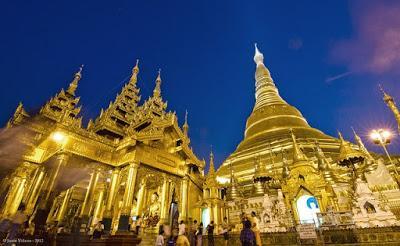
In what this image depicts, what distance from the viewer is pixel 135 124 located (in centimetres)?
1513

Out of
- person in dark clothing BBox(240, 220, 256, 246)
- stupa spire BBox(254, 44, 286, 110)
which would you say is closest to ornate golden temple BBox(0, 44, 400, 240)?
person in dark clothing BBox(240, 220, 256, 246)

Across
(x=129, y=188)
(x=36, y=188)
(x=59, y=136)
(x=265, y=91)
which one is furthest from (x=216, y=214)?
(x=265, y=91)

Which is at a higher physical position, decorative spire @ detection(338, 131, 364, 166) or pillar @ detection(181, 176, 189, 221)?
decorative spire @ detection(338, 131, 364, 166)

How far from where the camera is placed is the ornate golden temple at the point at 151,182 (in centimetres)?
1041

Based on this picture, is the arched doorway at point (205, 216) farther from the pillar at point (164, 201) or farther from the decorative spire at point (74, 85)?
the decorative spire at point (74, 85)

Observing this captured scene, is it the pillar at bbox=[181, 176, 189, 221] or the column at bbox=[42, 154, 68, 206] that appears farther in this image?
the pillar at bbox=[181, 176, 189, 221]

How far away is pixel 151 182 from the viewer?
14906 mm

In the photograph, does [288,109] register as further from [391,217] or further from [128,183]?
[128,183]

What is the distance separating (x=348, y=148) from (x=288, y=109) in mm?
18725

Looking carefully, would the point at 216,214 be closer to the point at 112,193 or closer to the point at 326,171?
the point at 112,193

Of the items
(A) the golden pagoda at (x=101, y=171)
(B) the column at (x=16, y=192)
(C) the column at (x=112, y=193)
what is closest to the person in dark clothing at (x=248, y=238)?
Result: (A) the golden pagoda at (x=101, y=171)

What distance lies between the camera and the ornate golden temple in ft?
34.1

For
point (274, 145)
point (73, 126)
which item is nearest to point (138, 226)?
point (73, 126)

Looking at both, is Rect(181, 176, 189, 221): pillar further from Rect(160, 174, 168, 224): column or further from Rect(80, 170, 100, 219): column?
Rect(80, 170, 100, 219): column
